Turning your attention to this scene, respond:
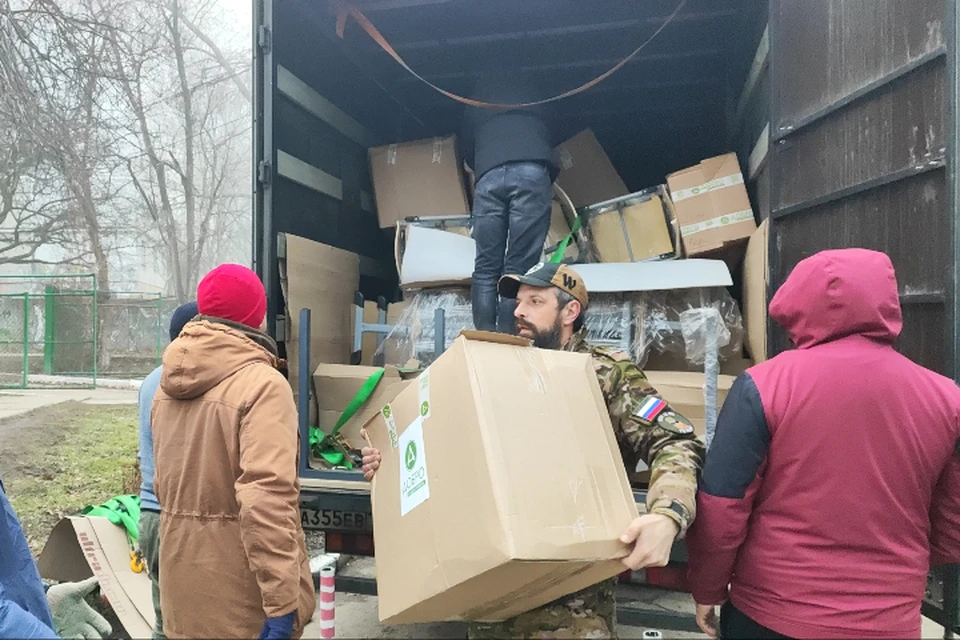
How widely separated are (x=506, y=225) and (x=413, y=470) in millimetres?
1964

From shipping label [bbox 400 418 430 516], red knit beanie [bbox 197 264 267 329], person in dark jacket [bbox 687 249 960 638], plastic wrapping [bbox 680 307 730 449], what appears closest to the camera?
person in dark jacket [bbox 687 249 960 638]

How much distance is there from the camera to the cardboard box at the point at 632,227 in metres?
3.38

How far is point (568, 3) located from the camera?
11.9 feet

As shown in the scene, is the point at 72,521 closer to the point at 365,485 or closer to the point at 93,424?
the point at 365,485

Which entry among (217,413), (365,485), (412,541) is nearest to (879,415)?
(412,541)

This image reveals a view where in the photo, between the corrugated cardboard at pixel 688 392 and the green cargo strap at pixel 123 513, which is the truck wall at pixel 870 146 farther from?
the green cargo strap at pixel 123 513

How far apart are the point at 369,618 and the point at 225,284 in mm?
2082

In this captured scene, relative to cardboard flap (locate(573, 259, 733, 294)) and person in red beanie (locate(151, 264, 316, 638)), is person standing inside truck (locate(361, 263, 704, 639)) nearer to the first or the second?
person in red beanie (locate(151, 264, 316, 638))

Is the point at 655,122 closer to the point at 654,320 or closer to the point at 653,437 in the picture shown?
the point at 654,320

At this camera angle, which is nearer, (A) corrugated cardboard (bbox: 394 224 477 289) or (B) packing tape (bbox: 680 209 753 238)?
(B) packing tape (bbox: 680 209 753 238)

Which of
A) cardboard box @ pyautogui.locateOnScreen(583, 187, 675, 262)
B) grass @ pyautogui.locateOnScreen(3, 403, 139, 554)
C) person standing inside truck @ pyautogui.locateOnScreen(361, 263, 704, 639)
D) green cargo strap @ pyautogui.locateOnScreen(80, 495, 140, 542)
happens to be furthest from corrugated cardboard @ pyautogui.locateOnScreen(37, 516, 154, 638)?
cardboard box @ pyautogui.locateOnScreen(583, 187, 675, 262)

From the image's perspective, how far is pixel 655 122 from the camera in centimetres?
444

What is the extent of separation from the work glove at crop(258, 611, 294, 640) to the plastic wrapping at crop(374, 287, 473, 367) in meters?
1.72

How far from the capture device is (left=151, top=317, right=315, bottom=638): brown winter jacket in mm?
1530
